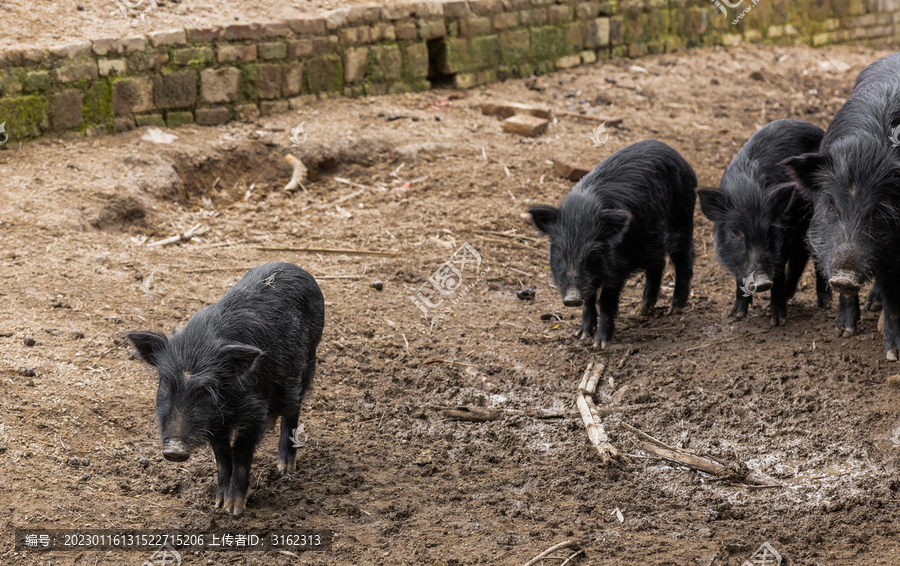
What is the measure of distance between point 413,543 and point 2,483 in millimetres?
1983

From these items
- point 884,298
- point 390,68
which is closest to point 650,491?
point 884,298

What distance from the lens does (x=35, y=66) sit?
7.73 metres

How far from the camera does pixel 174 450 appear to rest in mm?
3488

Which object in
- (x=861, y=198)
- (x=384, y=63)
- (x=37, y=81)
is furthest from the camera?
(x=384, y=63)

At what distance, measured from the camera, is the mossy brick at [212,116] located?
9023 mm

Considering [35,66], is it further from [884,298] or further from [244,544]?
[884,298]

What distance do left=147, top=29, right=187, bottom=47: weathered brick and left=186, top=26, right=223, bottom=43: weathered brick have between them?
9cm

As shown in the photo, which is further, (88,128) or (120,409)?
(88,128)

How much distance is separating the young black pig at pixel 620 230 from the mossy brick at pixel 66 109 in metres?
5.14

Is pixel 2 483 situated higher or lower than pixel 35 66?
lower
